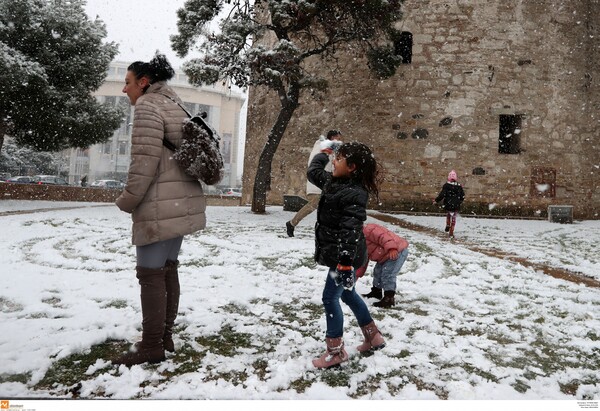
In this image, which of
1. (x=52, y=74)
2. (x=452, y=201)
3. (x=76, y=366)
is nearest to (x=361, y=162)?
(x=76, y=366)

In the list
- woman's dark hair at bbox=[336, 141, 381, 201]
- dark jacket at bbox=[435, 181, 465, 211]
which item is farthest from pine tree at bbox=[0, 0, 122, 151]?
woman's dark hair at bbox=[336, 141, 381, 201]

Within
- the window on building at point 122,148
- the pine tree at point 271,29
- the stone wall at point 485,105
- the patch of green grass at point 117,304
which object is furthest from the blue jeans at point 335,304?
the window on building at point 122,148

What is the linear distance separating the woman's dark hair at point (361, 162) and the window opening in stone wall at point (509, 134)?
1051cm

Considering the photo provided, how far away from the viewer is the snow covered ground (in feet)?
→ 6.04

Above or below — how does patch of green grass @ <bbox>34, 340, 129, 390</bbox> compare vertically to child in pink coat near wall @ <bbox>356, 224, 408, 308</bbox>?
below

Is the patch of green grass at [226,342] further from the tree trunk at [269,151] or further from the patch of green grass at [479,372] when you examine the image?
the tree trunk at [269,151]

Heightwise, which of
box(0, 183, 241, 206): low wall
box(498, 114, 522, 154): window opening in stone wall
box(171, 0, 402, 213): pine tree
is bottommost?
box(0, 183, 241, 206): low wall

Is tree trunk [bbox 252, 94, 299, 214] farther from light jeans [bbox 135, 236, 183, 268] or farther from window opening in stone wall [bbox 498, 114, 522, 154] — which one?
light jeans [bbox 135, 236, 183, 268]

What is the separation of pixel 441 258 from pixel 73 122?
1035cm

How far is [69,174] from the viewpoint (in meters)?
43.1

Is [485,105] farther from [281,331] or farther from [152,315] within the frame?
[152,315]

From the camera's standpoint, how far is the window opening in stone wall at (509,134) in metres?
11.3

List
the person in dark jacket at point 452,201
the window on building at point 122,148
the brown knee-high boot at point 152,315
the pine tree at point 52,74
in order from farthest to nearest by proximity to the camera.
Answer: the window on building at point 122,148
the pine tree at point 52,74
the person in dark jacket at point 452,201
the brown knee-high boot at point 152,315

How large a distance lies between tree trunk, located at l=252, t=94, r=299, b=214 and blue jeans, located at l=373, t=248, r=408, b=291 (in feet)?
23.1
